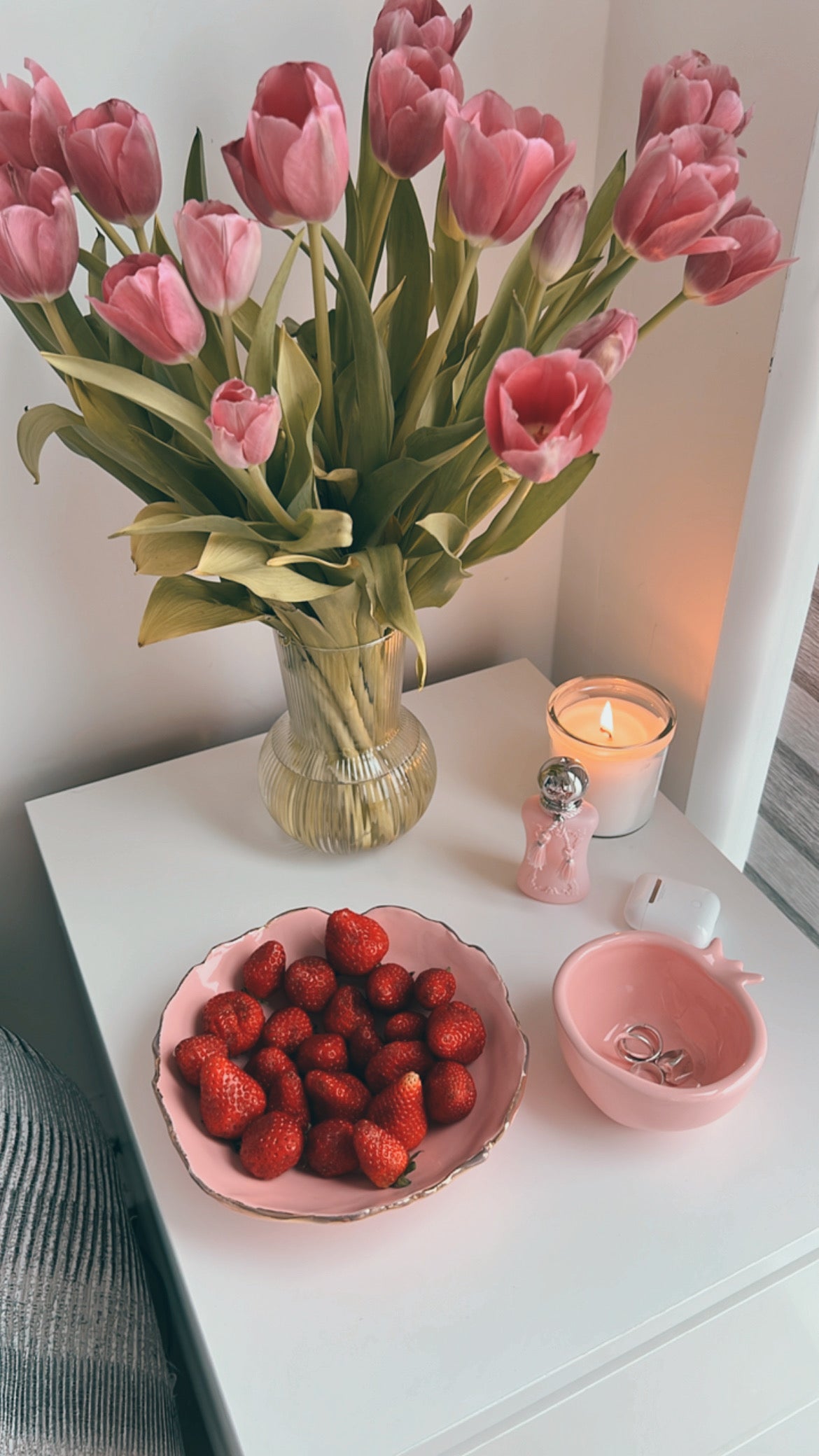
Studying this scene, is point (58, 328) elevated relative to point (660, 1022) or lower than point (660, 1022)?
elevated

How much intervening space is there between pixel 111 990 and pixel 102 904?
0.08 metres

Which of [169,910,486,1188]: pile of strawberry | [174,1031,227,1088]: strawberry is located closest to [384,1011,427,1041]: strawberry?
[169,910,486,1188]: pile of strawberry

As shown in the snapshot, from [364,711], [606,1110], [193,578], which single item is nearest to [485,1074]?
[606,1110]

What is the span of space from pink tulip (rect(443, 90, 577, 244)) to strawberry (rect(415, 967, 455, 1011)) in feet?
1.43

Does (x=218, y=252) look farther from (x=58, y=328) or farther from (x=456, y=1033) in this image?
(x=456, y=1033)

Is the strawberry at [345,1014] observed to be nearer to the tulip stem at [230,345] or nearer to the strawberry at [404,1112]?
the strawberry at [404,1112]

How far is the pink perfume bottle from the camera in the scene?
78 cm

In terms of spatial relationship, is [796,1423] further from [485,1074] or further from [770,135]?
[770,135]

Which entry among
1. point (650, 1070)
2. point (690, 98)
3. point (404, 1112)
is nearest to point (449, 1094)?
point (404, 1112)

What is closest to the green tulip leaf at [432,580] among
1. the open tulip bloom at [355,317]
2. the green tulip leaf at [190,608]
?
the open tulip bloom at [355,317]

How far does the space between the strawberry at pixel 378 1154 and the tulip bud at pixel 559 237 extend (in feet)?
1.56

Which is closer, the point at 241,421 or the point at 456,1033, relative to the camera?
the point at 241,421

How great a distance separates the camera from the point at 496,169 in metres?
0.50

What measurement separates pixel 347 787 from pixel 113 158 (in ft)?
1.44
